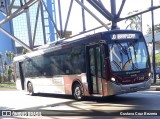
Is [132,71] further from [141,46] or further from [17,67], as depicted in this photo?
[17,67]

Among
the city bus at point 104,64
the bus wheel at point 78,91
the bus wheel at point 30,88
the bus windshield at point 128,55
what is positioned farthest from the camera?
the bus wheel at point 30,88

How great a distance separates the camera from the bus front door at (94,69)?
13.4m

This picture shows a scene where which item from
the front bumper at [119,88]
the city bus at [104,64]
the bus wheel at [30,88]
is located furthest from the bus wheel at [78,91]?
Answer: the bus wheel at [30,88]

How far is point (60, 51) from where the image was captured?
1641cm

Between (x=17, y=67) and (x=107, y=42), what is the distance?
38.3ft

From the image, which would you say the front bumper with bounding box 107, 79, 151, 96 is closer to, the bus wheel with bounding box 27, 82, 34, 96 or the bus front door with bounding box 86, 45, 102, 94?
the bus front door with bounding box 86, 45, 102, 94

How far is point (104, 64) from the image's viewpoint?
1297 cm

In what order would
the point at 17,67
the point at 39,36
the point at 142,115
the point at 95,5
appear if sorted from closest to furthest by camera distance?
the point at 142,115 → the point at 95,5 → the point at 17,67 → the point at 39,36

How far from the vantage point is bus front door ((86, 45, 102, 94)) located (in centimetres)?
1335

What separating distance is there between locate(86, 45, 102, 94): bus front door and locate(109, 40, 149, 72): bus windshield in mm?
600

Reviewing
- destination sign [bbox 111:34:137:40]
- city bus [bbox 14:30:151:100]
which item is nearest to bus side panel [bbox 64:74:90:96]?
city bus [bbox 14:30:151:100]

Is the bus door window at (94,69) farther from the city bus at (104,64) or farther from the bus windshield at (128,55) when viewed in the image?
the bus windshield at (128,55)

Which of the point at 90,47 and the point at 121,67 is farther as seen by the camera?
the point at 90,47

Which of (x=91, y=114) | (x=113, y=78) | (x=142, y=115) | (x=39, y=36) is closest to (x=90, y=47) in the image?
(x=113, y=78)
